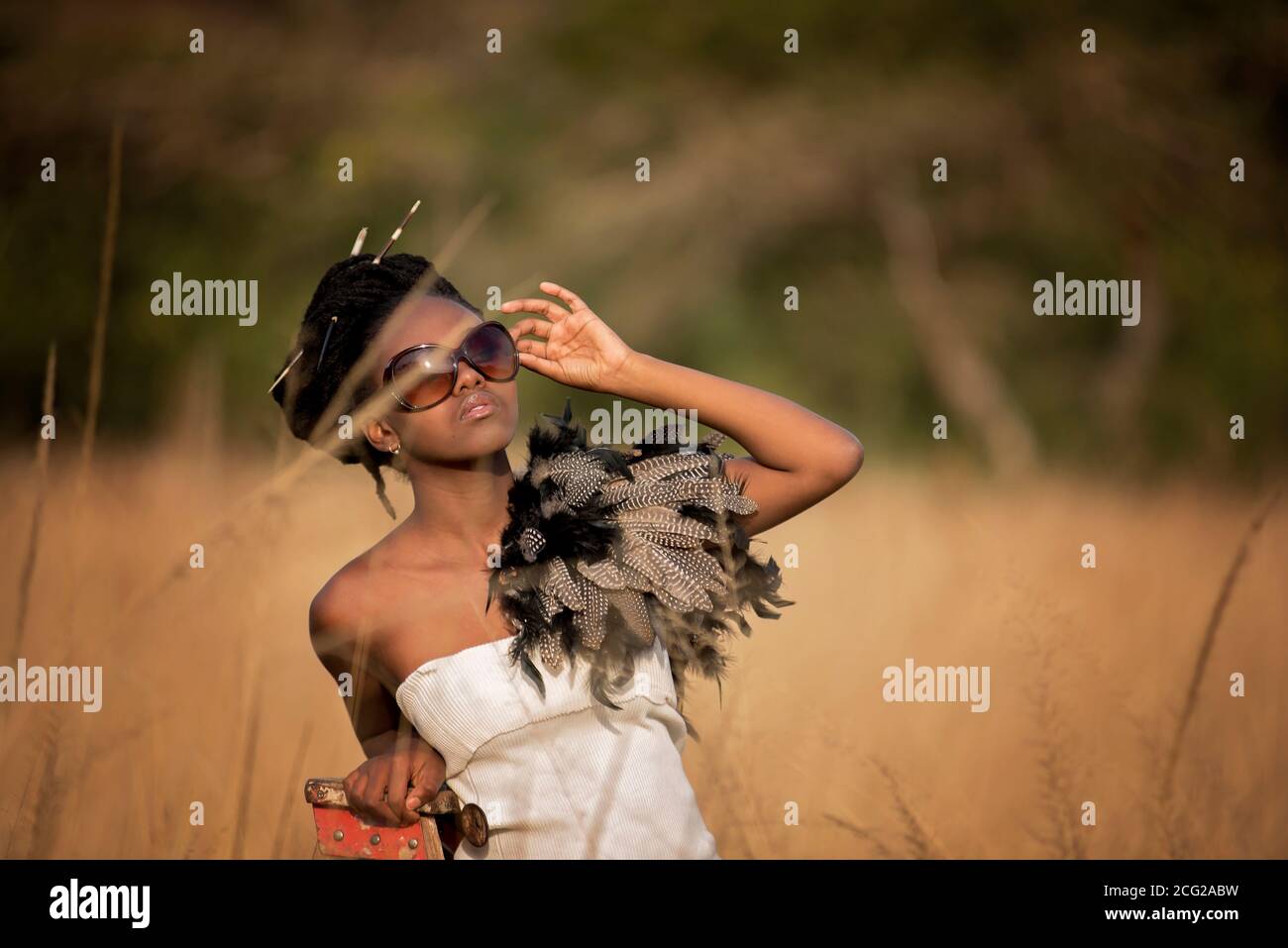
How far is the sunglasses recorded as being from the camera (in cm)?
265

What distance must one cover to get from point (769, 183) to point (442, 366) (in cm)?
1089

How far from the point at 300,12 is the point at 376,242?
122 inches

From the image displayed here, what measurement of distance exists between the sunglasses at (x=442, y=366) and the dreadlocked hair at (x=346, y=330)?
6.4 inches

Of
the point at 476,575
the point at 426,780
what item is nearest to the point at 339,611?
the point at 476,575

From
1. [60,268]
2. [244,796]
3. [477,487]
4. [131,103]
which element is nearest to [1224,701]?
[477,487]

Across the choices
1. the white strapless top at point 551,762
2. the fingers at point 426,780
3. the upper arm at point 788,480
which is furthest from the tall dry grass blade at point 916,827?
the fingers at point 426,780

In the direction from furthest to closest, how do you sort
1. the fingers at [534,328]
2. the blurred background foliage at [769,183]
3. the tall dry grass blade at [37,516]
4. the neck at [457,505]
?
the blurred background foliage at [769,183] → the fingers at [534,328] → the neck at [457,505] → the tall dry grass blade at [37,516]

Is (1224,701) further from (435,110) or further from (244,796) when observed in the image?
(435,110)

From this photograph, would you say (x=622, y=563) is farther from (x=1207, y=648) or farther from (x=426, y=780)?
(x=1207, y=648)

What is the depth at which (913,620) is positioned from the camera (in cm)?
569

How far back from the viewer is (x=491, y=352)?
2666 millimetres

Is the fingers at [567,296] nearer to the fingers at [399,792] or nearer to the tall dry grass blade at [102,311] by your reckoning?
the tall dry grass blade at [102,311]

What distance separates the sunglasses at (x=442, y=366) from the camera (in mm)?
2646

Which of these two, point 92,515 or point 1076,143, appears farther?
point 1076,143
